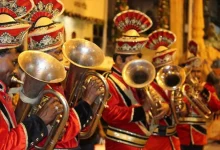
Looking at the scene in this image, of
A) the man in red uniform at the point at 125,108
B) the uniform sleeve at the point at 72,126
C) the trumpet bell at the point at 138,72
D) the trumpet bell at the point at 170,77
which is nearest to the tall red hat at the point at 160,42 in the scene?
the trumpet bell at the point at 170,77

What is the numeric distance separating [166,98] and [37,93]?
2625mm

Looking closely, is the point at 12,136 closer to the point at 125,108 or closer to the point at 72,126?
the point at 72,126

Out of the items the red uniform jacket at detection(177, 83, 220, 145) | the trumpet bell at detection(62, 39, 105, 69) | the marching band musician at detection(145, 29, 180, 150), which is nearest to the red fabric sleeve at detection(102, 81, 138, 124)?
the marching band musician at detection(145, 29, 180, 150)

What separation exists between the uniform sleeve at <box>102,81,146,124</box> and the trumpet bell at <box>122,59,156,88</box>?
178 millimetres

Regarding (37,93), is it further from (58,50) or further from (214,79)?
(214,79)

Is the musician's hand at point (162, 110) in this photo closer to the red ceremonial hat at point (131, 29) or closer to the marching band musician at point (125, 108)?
the marching band musician at point (125, 108)

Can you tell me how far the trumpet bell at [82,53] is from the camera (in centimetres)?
311

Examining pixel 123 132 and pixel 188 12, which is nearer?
pixel 123 132

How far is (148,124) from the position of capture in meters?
4.17

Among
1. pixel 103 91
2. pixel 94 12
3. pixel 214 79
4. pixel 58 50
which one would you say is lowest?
pixel 214 79

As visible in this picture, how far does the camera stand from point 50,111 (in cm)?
247

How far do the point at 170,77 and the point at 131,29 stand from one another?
851 mm

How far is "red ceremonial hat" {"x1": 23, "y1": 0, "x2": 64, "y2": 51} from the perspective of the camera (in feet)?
10.3

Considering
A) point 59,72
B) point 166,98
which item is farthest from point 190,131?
point 59,72
